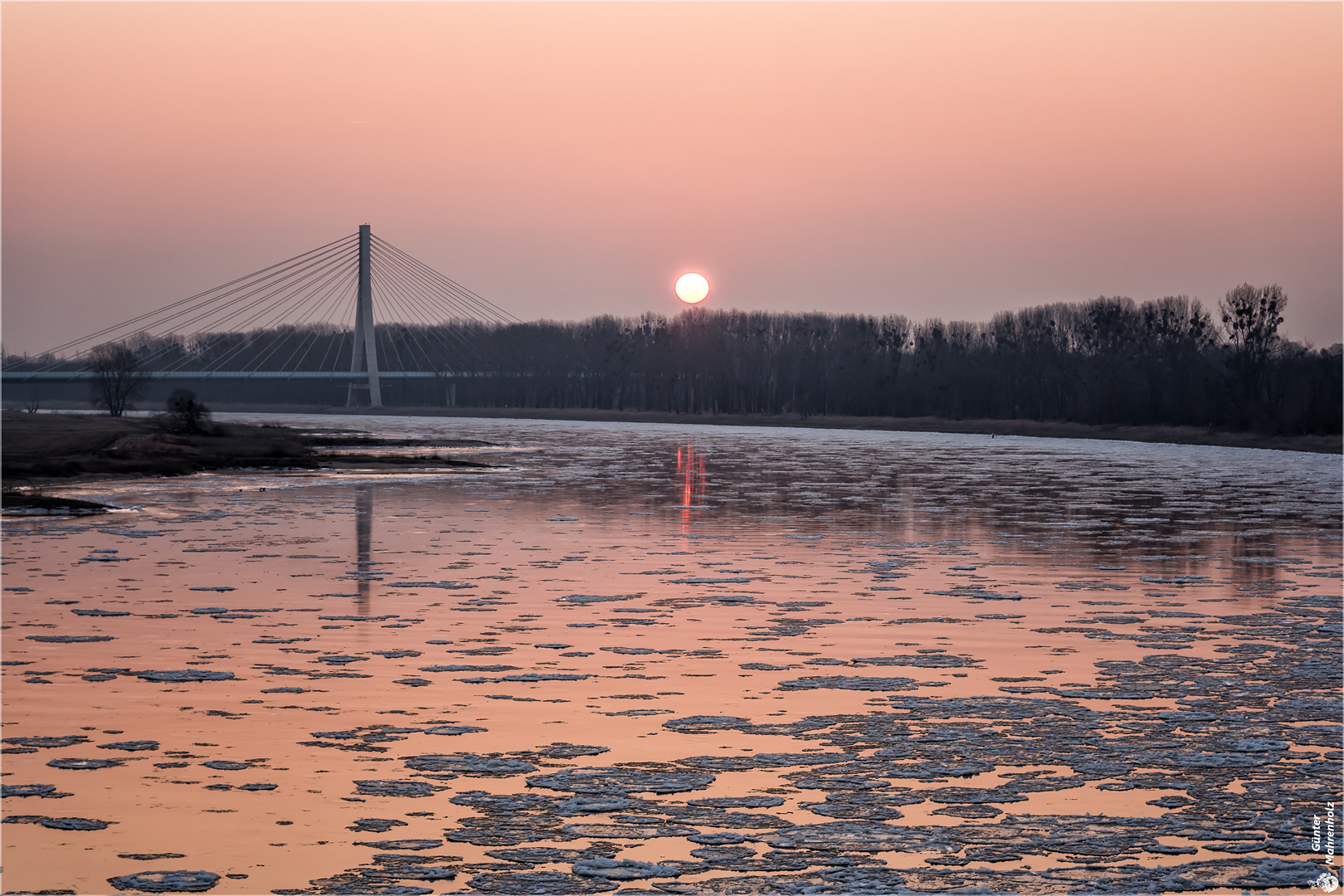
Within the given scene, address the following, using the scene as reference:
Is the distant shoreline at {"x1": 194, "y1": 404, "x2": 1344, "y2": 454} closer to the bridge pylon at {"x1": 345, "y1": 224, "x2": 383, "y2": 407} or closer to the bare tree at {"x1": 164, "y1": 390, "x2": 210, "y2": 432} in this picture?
the bridge pylon at {"x1": 345, "y1": 224, "x2": 383, "y2": 407}

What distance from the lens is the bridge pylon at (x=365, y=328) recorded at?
4988 inches

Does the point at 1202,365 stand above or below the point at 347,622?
above

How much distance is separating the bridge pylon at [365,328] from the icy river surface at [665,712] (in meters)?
107

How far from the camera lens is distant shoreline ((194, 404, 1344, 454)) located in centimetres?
7112

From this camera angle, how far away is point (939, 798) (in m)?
7.44

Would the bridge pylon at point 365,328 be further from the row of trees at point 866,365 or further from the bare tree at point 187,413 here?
the bare tree at point 187,413

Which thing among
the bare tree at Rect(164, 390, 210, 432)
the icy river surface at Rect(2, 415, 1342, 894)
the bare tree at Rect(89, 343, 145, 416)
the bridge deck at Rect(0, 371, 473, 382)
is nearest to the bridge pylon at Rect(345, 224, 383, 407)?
the bridge deck at Rect(0, 371, 473, 382)

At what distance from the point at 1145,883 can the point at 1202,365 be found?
10232 centimetres

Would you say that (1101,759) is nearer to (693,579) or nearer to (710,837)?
(710,837)

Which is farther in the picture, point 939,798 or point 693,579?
point 693,579

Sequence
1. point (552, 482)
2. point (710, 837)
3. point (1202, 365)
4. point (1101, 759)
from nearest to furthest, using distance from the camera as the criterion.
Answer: point (710, 837) → point (1101, 759) → point (552, 482) → point (1202, 365)

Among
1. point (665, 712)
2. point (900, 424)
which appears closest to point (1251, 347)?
point (900, 424)

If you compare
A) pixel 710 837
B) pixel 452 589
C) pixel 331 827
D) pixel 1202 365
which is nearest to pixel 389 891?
pixel 331 827

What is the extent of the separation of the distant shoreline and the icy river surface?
2076 inches
